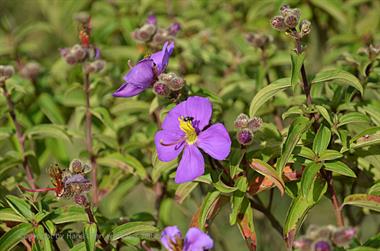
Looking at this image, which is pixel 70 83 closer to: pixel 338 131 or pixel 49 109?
pixel 49 109

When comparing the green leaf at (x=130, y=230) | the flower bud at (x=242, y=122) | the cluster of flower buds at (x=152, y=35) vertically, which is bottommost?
the green leaf at (x=130, y=230)

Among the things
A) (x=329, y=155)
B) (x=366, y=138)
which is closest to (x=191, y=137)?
(x=329, y=155)

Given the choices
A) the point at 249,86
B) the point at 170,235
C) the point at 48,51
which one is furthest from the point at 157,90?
the point at 48,51

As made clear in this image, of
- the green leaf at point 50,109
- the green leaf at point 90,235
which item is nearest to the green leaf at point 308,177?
the green leaf at point 90,235

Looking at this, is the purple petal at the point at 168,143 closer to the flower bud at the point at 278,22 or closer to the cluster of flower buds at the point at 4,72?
the flower bud at the point at 278,22

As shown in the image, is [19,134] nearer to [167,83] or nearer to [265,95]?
[167,83]

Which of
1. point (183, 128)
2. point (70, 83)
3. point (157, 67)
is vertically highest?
point (157, 67)

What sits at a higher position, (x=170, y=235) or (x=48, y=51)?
(x=170, y=235)
